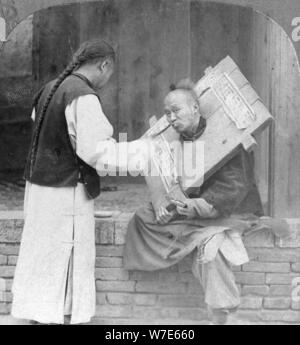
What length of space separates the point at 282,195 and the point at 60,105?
58.4 inches

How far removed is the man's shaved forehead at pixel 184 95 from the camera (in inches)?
178

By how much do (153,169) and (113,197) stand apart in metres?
0.32

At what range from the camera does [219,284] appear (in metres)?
4.50

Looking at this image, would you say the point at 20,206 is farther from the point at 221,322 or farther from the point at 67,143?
the point at 221,322

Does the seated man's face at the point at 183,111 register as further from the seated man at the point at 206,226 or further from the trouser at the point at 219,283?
the trouser at the point at 219,283

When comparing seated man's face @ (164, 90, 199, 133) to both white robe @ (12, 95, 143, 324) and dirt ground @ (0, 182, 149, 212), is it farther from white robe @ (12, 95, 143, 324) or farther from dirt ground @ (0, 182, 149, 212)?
dirt ground @ (0, 182, 149, 212)

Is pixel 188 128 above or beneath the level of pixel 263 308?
above

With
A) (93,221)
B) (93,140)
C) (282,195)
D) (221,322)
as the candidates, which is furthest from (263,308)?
(93,140)

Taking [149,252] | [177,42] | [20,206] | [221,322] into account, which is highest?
[177,42]

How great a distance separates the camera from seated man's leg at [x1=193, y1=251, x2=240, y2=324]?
448cm

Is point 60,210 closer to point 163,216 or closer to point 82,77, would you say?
point 163,216

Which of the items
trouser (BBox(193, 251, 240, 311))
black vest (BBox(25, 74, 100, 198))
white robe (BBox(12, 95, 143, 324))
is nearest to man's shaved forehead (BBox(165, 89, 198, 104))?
A: white robe (BBox(12, 95, 143, 324))

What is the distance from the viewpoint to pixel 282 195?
15.3 feet

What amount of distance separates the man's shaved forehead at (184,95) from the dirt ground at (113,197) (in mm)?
570
